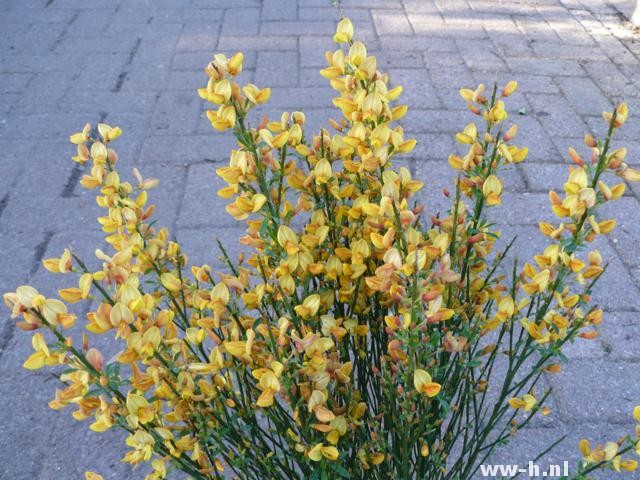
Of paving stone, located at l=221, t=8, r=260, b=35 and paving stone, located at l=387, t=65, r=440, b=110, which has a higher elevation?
paving stone, located at l=221, t=8, r=260, b=35

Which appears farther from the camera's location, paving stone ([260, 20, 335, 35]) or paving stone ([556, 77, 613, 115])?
paving stone ([260, 20, 335, 35])

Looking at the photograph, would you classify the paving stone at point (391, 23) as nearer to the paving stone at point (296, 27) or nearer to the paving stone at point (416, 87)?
the paving stone at point (296, 27)

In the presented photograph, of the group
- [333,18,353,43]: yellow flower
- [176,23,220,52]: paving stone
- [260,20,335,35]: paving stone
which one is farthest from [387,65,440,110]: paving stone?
[333,18,353,43]: yellow flower

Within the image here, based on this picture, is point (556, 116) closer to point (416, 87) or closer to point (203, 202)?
point (416, 87)

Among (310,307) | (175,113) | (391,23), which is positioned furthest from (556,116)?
(310,307)

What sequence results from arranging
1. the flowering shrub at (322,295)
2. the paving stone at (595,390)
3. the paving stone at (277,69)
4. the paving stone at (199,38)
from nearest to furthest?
1. the flowering shrub at (322,295)
2. the paving stone at (595,390)
3. the paving stone at (277,69)
4. the paving stone at (199,38)

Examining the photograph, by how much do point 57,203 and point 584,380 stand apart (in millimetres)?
2336

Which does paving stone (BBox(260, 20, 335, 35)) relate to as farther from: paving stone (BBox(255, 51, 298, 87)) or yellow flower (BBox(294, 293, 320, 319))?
yellow flower (BBox(294, 293, 320, 319))

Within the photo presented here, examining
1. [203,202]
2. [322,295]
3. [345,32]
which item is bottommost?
[203,202]

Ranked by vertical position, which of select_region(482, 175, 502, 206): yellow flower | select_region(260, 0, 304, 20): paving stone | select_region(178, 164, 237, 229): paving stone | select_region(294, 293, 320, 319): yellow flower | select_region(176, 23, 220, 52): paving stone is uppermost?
select_region(482, 175, 502, 206): yellow flower

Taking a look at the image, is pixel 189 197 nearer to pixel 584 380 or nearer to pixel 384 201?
pixel 584 380

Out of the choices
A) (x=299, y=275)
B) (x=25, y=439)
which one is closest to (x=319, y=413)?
(x=299, y=275)

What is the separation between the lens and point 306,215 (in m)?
2.82

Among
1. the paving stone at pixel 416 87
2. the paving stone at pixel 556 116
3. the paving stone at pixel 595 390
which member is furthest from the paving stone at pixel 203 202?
the paving stone at pixel 556 116
